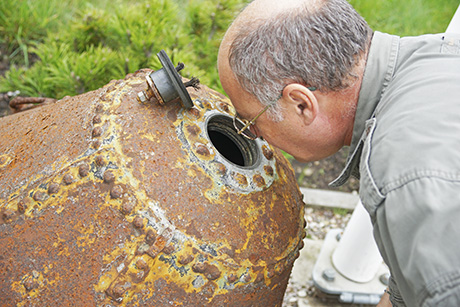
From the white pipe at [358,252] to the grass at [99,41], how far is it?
1.50 m

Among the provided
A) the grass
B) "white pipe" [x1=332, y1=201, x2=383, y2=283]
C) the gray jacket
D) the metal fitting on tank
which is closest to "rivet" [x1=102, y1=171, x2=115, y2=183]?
the metal fitting on tank

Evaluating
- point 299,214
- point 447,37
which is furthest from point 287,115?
point 447,37

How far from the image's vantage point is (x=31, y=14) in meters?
4.39

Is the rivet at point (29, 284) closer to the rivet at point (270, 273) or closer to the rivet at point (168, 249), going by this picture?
the rivet at point (168, 249)

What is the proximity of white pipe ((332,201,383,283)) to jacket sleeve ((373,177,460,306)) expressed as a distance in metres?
1.51

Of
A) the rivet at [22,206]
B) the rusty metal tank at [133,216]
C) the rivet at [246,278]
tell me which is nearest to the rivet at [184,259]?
the rusty metal tank at [133,216]

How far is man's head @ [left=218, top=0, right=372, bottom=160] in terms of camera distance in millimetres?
1574

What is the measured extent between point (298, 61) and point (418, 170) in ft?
1.90

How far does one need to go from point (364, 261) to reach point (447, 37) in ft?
5.56

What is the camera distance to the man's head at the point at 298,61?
62.0 inches

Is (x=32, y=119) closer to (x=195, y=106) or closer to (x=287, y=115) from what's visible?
(x=195, y=106)

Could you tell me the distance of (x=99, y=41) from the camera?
3.89 m

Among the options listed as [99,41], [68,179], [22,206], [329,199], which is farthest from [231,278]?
[99,41]

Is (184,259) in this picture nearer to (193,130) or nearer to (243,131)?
(193,130)
